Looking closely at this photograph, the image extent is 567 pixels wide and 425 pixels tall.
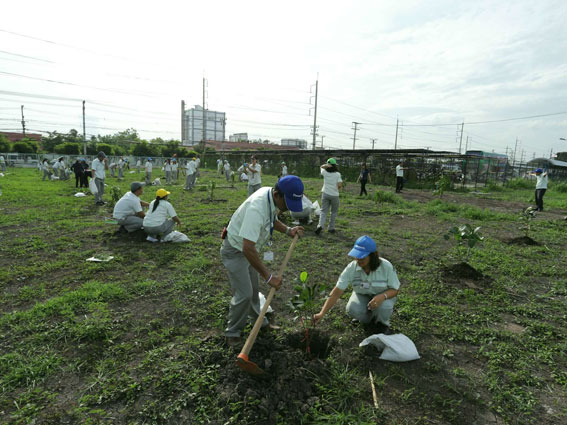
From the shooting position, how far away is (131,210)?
6719 millimetres

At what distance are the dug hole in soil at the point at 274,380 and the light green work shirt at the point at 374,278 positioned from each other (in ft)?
2.17

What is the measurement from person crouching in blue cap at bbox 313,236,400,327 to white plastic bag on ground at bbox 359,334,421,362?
307 millimetres

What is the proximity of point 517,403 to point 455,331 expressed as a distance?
1021mm

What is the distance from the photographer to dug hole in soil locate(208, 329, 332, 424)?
237 cm

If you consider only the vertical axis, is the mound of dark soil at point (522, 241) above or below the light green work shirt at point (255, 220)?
below

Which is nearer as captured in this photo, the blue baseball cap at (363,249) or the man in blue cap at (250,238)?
the man in blue cap at (250,238)

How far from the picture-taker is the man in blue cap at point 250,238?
8.74ft

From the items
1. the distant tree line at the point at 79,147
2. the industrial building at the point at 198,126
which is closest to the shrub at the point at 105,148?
the distant tree line at the point at 79,147

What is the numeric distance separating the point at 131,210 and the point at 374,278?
5515mm

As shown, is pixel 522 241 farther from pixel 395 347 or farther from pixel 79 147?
pixel 79 147

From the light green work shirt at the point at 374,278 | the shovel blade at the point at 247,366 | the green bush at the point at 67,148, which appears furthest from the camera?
the green bush at the point at 67,148

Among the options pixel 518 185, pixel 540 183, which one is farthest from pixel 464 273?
pixel 518 185

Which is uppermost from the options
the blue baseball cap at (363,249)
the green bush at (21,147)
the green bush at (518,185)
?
the green bush at (21,147)

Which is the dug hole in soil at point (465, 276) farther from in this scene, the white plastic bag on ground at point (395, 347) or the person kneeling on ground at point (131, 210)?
the person kneeling on ground at point (131, 210)
